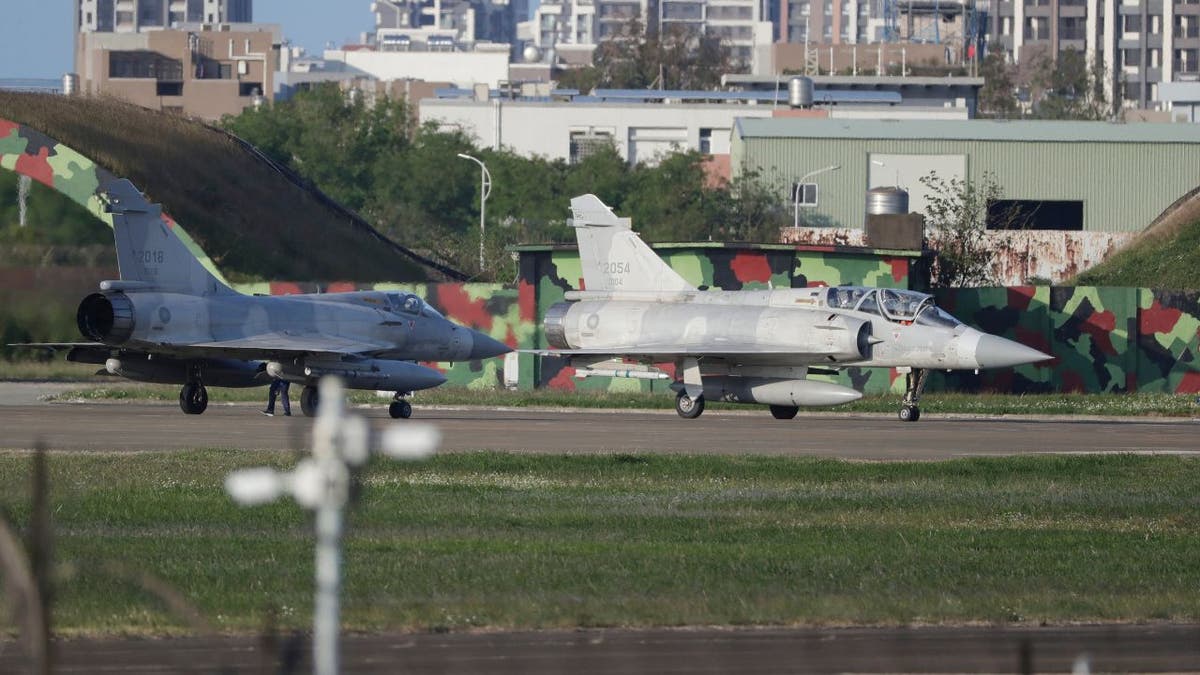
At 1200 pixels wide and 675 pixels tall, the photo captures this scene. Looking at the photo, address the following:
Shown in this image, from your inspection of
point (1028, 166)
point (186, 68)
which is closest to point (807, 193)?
point (1028, 166)

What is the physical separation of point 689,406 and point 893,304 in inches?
173

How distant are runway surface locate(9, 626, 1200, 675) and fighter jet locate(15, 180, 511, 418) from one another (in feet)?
60.5

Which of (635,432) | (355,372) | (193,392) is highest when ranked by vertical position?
(355,372)

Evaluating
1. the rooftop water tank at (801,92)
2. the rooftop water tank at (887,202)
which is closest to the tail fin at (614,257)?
the rooftop water tank at (887,202)

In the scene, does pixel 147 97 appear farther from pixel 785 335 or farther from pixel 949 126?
pixel 785 335

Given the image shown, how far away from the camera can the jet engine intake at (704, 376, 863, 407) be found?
1228 inches

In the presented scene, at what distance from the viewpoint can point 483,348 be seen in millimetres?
34844

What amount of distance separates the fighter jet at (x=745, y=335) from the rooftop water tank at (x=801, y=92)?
78159 millimetres

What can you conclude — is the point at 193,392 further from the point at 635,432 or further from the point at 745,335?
the point at 745,335

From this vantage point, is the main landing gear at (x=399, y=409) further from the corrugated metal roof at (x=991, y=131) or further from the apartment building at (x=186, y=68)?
the apartment building at (x=186, y=68)

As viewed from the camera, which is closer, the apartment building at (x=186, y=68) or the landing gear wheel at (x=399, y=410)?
the landing gear wheel at (x=399, y=410)

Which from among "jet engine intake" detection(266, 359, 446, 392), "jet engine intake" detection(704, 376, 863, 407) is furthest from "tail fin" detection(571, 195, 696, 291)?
"jet engine intake" detection(266, 359, 446, 392)

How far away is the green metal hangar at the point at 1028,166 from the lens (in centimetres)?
7794

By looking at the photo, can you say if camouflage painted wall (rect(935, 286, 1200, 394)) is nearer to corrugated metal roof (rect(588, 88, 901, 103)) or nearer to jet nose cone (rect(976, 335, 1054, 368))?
jet nose cone (rect(976, 335, 1054, 368))
